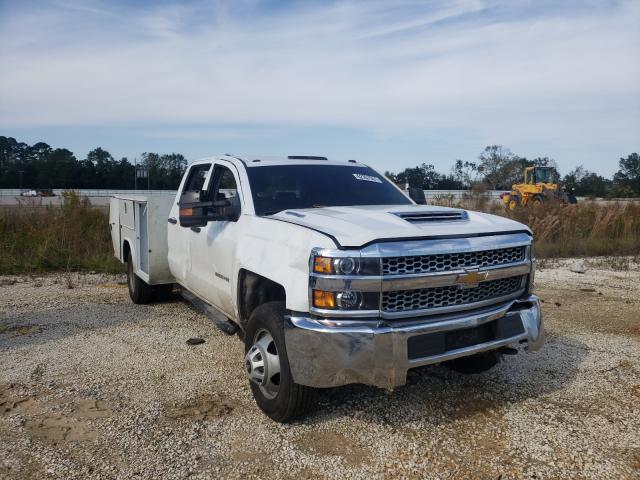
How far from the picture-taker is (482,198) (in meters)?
15.5

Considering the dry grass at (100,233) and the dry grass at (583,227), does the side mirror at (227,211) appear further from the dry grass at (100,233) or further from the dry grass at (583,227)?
A: the dry grass at (583,227)

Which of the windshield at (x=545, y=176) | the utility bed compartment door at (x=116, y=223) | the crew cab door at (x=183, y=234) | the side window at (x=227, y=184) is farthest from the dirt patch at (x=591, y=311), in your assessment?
the windshield at (x=545, y=176)

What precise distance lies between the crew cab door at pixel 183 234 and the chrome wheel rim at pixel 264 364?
1833 millimetres

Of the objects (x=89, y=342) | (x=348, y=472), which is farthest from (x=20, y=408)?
(x=348, y=472)

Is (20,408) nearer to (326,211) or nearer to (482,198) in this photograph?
(326,211)

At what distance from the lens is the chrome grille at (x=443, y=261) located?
10.6ft

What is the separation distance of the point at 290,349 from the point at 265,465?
66 cm

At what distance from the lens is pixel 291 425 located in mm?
3574

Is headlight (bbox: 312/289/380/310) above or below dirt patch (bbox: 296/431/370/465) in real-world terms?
above

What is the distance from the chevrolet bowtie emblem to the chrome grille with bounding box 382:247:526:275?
63mm

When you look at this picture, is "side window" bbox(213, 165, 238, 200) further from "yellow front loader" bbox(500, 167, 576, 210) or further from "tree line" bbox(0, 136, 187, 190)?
"tree line" bbox(0, 136, 187, 190)

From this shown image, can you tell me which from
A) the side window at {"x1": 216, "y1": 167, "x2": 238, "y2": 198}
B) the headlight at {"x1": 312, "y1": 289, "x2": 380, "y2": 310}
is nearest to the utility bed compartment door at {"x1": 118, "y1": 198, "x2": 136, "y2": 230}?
the side window at {"x1": 216, "y1": 167, "x2": 238, "y2": 198}

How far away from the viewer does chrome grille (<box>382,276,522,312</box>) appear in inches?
128

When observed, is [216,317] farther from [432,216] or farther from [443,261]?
[443,261]
